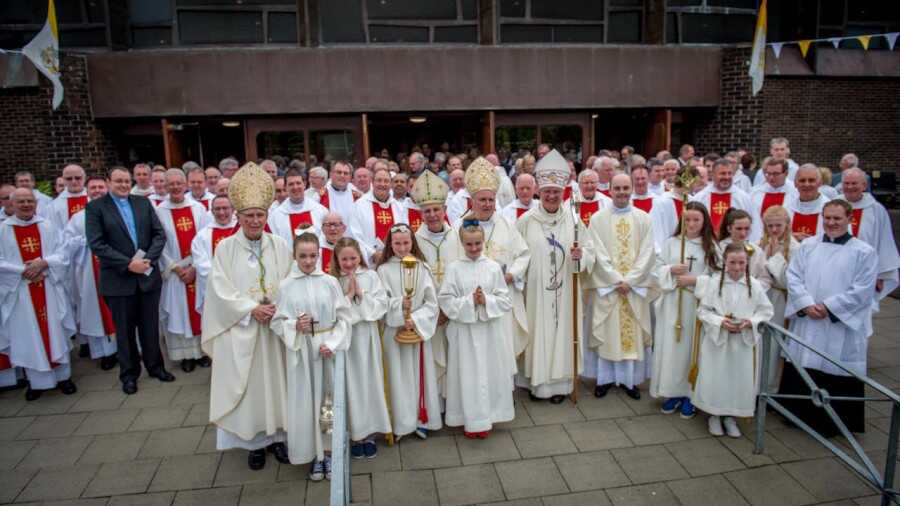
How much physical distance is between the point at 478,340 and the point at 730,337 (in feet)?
6.60

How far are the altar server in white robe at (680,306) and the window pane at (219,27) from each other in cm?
1039

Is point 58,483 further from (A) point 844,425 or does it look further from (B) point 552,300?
(A) point 844,425

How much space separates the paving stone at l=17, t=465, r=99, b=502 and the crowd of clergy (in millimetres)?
1044

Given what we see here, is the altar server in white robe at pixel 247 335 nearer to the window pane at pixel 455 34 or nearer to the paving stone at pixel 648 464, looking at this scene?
the paving stone at pixel 648 464

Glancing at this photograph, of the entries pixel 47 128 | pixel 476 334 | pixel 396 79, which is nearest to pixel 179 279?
pixel 476 334

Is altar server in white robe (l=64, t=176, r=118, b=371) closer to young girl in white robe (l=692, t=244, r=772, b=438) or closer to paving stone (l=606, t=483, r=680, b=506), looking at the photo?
paving stone (l=606, t=483, r=680, b=506)

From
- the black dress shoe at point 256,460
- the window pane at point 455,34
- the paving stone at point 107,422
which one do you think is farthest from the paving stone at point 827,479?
the window pane at point 455,34

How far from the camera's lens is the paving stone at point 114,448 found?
4.69 m

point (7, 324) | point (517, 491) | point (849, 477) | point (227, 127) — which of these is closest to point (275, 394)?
point (517, 491)

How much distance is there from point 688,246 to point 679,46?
9485 mm

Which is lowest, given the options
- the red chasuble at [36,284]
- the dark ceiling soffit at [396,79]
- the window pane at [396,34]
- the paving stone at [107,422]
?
the paving stone at [107,422]

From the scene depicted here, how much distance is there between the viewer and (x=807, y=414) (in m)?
4.89

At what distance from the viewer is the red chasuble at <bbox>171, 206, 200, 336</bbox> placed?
664 centimetres

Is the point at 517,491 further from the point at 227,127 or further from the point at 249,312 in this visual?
Answer: the point at 227,127
